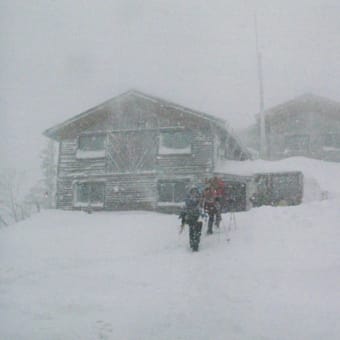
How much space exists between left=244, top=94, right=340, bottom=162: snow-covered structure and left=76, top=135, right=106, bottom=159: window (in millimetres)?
10801

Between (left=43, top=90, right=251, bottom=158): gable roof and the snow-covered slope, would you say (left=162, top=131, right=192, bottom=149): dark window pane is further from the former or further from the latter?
the snow-covered slope

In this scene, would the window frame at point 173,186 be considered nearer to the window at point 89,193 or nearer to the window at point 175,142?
the window at point 175,142

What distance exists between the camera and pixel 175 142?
2153cm

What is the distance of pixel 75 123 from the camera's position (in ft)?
74.0

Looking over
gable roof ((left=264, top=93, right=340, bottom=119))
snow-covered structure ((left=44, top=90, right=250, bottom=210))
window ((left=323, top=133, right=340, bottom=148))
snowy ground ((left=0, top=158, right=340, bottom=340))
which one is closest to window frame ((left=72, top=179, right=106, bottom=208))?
snow-covered structure ((left=44, top=90, right=250, bottom=210))

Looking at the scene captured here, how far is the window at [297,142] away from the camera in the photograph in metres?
26.7

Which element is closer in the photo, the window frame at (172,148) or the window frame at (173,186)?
the window frame at (173,186)

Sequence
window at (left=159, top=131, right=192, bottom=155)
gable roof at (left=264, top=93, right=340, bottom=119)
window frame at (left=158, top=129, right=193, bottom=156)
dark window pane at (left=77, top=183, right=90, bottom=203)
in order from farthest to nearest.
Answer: gable roof at (left=264, top=93, right=340, bottom=119), dark window pane at (left=77, top=183, right=90, bottom=203), window at (left=159, top=131, right=192, bottom=155), window frame at (left=158, top=129, right=193, bottom=156)

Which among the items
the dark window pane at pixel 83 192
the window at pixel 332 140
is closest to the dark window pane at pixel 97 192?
the dark window pane at pixel 83 192

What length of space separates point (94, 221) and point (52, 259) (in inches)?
235

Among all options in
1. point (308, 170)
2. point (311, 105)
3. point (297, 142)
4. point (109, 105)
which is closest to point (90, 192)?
point (109, 105)

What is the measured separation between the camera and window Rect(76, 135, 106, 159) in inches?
883

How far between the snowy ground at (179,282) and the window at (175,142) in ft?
20.6

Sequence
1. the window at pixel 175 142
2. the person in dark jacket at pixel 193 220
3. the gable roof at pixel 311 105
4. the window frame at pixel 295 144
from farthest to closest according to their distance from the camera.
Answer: the window frame at pixel 295 144, the gable roof at pixel 311 105, the window at pixel 175 142, the person in dark jacket at pixel 193 220
